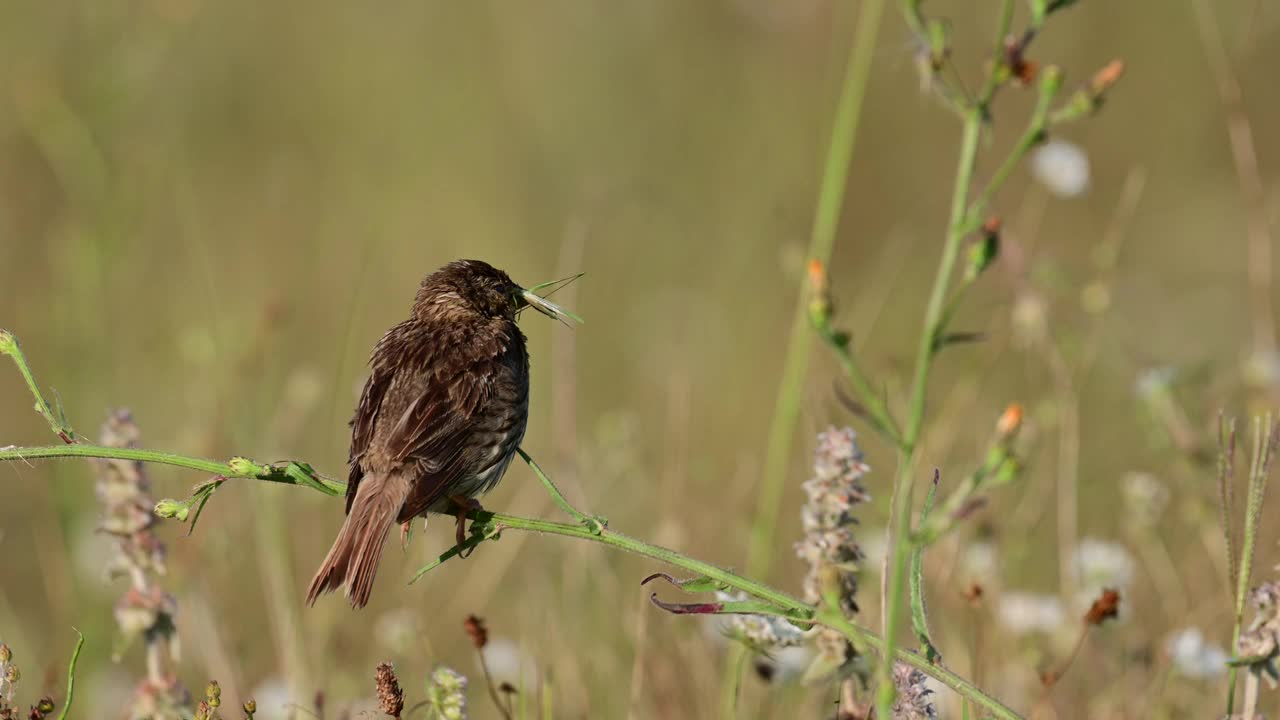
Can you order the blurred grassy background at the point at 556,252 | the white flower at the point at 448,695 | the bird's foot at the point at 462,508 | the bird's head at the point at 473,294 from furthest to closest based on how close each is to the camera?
1. the blurred grassy background at the point at 556,252
2. the bird's head at the point at 473,294
3. the bird's foot at the point at 462,508
4. the white flower at the point at 448,695

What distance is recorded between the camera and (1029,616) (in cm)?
429

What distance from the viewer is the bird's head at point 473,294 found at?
4.04 metres

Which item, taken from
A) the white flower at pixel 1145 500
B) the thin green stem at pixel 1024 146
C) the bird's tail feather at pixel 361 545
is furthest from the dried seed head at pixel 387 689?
the white flower at pixel 1145 500

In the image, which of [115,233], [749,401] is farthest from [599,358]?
[115,233]

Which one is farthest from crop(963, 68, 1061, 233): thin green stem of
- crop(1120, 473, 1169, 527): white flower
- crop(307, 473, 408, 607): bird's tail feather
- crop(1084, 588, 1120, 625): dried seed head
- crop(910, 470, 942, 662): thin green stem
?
crop(1120, 473, 1169, 527): white flower

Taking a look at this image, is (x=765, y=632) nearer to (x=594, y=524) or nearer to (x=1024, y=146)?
(x=594, y=524)

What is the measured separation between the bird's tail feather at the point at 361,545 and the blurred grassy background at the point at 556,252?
1.25 metres

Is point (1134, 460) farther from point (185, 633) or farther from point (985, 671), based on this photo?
point (185, 633)

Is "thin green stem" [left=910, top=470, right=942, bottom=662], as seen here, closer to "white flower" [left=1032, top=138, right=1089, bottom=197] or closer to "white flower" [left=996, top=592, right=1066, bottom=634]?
"white flower" [left=996, top=592, right=1066, bottom=634]

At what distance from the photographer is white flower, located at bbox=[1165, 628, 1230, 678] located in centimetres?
354

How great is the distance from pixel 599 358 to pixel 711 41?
7.79 ft

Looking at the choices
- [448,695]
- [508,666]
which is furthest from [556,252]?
[448,695]

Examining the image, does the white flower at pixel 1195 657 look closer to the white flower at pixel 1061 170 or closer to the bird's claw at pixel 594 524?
the bird's claw at pixel 594 524

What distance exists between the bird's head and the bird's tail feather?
811 mm
